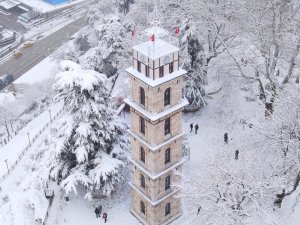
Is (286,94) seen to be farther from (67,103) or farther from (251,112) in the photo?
(67,103)

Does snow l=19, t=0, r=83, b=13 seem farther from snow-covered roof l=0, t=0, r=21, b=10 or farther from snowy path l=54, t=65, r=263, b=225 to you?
snowy path l=54, t=65, r=263, b=225

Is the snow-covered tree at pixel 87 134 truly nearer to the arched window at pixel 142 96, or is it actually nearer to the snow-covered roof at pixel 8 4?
the arched window at pixel 142 96

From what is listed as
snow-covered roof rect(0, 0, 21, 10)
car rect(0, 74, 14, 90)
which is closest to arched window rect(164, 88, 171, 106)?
car rect(0, 74, 14, 90)

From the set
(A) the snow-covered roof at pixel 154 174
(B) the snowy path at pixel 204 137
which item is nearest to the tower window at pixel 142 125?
(A) the snow-covered roof at pixel 154 174

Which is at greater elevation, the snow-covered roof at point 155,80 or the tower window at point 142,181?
the snow-covered roof at point 155,80

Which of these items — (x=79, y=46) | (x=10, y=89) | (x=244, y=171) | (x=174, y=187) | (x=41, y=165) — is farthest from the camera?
(x=79, y=46)

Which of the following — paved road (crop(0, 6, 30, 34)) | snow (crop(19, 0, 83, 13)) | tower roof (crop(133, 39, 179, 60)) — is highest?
tower roof (crop(133, 39, 179, 60))

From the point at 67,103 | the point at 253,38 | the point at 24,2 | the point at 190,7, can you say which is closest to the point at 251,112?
the point at 253,38
